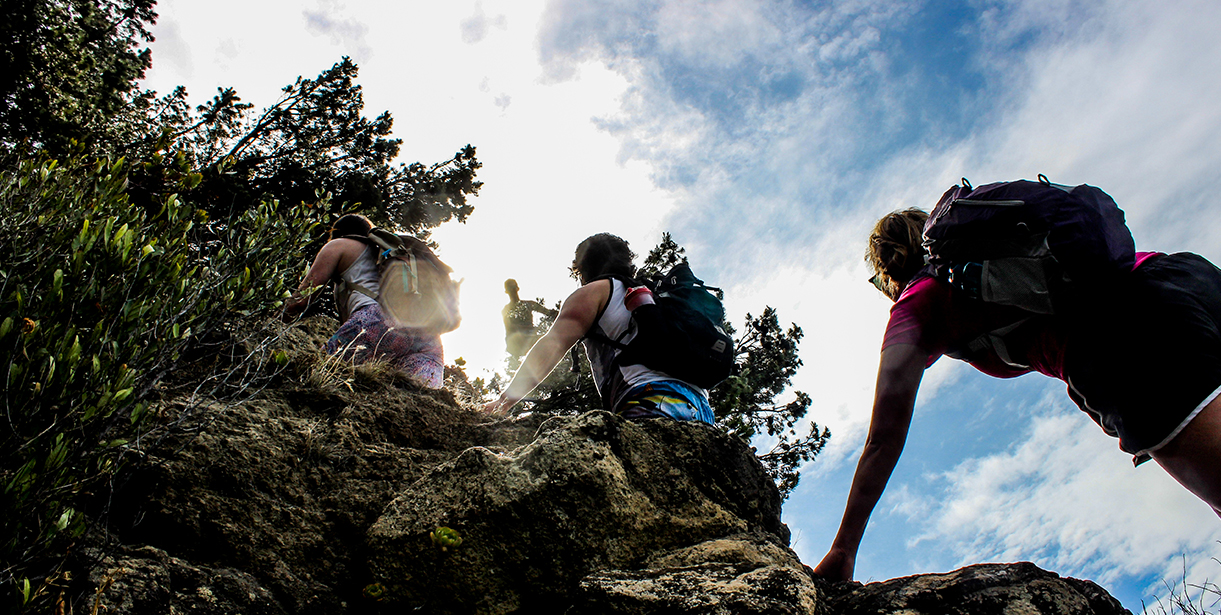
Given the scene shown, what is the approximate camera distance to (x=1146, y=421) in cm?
164

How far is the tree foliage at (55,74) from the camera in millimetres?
7430

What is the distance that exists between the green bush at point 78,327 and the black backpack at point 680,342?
74.2 inches

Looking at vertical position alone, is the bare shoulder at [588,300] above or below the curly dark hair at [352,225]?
below

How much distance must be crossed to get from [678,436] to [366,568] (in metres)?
1.33

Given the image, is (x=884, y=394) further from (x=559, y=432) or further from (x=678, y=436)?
(x=559, y=432)

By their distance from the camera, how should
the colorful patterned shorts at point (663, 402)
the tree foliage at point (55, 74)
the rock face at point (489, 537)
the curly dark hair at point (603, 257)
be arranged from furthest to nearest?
the tree foliage at point (55, 74) → the curly dark hair at point (603, 257) → the colorful patterned shorts at point (663, 402) → the rock face at point (489, 537)

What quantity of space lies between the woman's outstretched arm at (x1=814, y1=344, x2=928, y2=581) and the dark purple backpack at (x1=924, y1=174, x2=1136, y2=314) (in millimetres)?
331

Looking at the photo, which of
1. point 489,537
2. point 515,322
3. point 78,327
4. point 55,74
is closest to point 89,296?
point 78,327

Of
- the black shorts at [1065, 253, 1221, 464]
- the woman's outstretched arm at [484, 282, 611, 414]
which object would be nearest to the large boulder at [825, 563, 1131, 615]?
the black shorts at [1065, 253, 1221, 464]

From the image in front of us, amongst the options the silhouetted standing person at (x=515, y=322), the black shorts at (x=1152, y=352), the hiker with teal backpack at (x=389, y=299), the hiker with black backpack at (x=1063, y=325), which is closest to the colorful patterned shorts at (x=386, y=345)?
the hiker with teal backpack at (x=389, y=299)

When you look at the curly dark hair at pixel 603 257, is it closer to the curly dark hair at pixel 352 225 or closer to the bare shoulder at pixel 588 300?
the bare shoulder at pixel 588 300

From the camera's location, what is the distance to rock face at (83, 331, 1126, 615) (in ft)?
5.05

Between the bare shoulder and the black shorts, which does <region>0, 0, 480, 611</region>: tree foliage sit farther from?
the black shorts

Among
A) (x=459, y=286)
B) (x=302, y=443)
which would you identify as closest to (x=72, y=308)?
(x=302, y=443)
